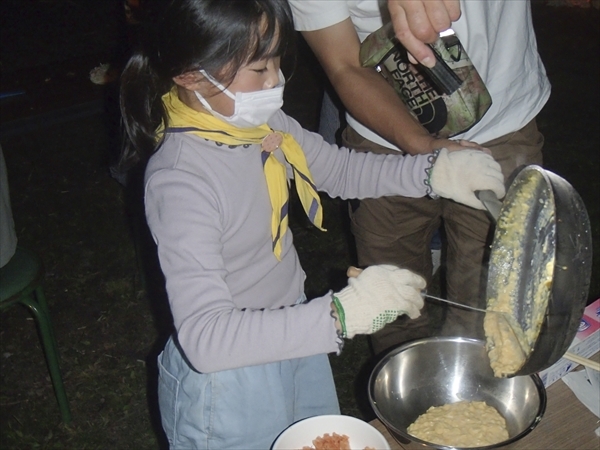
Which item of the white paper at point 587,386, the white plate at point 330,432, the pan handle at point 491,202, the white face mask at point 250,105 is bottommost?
the white plate at point 330,432

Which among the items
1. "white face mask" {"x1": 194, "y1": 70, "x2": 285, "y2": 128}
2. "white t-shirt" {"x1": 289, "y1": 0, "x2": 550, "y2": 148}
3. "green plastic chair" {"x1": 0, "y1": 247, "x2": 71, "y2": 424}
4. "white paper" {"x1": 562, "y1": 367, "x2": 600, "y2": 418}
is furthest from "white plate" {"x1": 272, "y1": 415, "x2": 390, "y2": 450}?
"green plastic chair" {"x1": 0, "y1": 247, "x2": 71, "y2": 424}

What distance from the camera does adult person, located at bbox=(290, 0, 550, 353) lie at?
189 cm

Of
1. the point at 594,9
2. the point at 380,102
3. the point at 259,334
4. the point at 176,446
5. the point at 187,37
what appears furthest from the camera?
the point at 594,9

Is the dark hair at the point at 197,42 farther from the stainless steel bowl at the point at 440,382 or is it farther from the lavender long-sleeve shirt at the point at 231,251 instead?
the stainless steel bowl at the point at 440,382

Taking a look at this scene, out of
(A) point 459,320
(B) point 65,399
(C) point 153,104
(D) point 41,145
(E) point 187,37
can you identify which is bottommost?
(D) point 41,145

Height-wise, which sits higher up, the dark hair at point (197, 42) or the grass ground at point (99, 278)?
the dark hair at point (197, 42)

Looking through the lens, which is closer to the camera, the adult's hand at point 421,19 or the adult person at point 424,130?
the adult's hand at point 421,19

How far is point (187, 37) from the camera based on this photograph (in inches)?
53.3

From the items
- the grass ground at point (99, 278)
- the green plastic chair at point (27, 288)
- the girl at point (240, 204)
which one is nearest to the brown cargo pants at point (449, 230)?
the girl at point (240, 204)

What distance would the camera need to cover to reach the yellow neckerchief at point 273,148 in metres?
1.44

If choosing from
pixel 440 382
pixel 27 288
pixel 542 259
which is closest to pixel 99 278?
pixel 27 288

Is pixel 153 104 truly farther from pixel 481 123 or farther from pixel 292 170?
pixel 481 123

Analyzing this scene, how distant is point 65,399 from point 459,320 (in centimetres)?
161

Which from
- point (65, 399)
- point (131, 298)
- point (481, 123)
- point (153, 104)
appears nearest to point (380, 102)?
point (481, 123)
